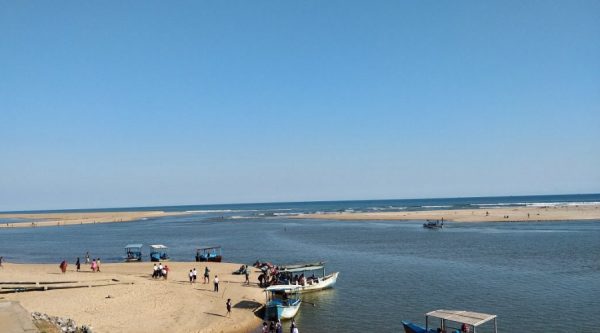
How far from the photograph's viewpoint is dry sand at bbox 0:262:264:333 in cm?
2433

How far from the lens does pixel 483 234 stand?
67812 millimetres

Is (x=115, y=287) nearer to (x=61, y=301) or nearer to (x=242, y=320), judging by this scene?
(x=61, y=301)

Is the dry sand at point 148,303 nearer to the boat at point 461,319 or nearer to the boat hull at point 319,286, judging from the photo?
the boat hull at point 319,286

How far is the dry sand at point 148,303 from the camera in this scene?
79.8 ft

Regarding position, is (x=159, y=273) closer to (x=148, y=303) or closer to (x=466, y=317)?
(x=148, y=303)

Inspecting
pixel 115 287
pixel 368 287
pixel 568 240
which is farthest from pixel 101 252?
pixel 568 240

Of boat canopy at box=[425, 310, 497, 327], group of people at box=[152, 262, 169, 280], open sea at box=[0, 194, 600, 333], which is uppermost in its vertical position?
boat canopy at box=[425, 310, 497, 327]

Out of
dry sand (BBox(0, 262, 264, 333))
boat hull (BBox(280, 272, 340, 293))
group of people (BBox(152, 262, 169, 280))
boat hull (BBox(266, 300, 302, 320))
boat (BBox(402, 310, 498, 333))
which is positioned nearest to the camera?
boat (BBox(402, 310, 498, 333))

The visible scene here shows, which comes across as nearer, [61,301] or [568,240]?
[61,301]

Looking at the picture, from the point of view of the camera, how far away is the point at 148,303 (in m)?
28.1

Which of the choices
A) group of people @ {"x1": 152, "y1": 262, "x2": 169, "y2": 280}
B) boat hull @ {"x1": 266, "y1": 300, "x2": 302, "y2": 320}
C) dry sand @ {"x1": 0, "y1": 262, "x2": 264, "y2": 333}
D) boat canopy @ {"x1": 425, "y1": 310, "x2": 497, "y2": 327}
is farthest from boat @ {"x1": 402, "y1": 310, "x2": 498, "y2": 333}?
group of people @ {"x1": 152, "y1": 262, "x2": 169, "y2": 280}

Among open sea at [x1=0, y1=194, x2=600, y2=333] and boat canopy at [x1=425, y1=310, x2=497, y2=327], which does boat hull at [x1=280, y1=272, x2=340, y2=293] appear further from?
boat canopy at [x1=425, y1=310, x2=497, y2=327]

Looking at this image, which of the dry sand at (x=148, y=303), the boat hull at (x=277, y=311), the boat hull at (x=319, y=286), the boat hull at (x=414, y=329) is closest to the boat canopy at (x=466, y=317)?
the boat hull at (x=414, y=329)

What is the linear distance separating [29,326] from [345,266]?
1172 inches
